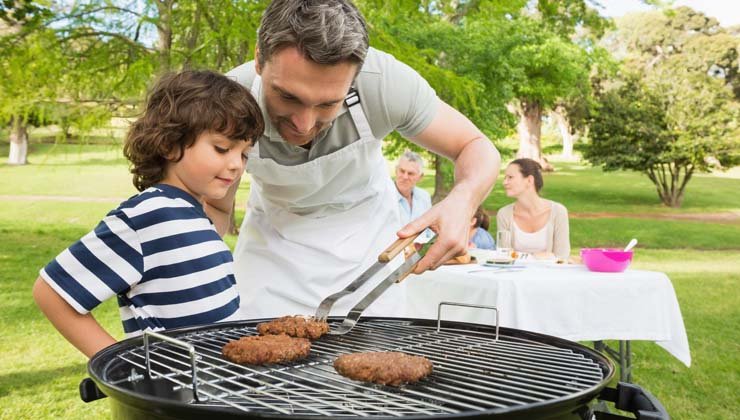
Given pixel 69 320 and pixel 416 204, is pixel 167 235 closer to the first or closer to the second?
pixel 69 320

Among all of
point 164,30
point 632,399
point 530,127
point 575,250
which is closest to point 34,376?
point 632,399

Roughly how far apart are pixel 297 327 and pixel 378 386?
1.37ft

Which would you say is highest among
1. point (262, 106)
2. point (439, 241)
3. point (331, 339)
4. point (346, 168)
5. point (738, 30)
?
point (738, 30)

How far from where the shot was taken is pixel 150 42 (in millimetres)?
10875

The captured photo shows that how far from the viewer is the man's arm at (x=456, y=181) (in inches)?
76.3

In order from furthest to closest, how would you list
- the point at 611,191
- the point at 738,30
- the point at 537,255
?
the point at 738,30, the point at 611,191, the point at 537,255

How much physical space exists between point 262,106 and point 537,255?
348 cm

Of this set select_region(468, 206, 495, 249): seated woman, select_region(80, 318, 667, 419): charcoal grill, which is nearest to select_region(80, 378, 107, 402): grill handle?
select_region(80, 318, 667, 419): charcoal grill

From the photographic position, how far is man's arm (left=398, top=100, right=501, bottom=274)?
1.94 meters

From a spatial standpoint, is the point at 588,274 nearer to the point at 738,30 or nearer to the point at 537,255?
the point at 537,255

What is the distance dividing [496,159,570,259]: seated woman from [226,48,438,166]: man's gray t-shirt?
3.58 m

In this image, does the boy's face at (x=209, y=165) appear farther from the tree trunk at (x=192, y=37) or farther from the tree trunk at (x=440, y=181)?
the tree trunk at (x=440, y=181)

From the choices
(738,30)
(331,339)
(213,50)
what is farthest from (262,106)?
(738,30)

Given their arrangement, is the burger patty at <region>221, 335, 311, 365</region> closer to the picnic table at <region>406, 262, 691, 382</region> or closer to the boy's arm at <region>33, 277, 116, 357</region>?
the boy's arm at <region>33, 277, 116, 357</region>
